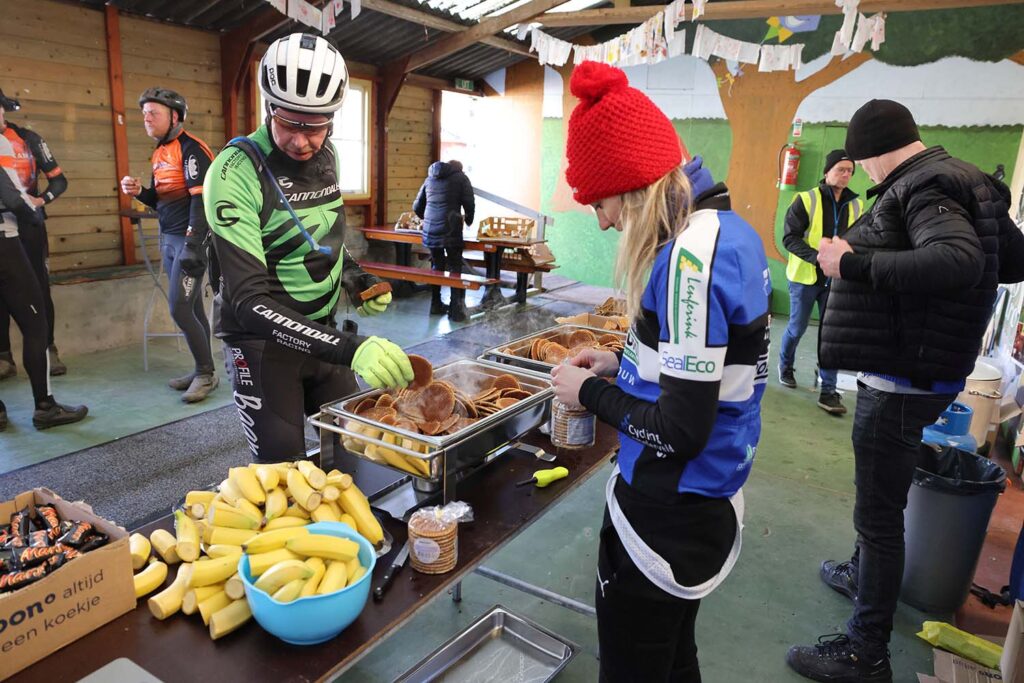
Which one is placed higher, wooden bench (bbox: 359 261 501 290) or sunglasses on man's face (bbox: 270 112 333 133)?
sunglasses on man's face (bbox: 270 112 333 133)

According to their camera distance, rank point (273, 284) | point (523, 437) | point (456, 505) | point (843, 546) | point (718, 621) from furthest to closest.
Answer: point (843, 546) < point (718, 621) < point (523, 437) < point (273, 284) < point (456, 505)

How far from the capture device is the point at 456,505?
168cm

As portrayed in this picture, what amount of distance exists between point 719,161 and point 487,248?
148 inches

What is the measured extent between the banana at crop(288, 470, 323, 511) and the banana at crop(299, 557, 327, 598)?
0.21 metres

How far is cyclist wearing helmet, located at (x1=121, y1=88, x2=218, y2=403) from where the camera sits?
4.54m

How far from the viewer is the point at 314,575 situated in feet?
4.23

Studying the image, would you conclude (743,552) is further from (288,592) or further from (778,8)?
(778,8)

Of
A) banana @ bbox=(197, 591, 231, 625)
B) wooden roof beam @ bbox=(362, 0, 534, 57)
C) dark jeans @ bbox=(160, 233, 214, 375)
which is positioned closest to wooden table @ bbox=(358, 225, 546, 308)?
wooden roof beam @ bbox=(362, 0, 534, 57)

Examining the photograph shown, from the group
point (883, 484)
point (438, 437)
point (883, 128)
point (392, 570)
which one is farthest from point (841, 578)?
point (392, 570)

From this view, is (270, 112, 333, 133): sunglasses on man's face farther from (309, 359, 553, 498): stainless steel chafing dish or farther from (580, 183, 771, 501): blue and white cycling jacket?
(580, 183, 771, 501): blue and white cycling jacket

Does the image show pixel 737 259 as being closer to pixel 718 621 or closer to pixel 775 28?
pixel 718 621

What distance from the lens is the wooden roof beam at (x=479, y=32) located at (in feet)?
25.6

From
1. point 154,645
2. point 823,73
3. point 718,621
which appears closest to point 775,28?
point 823,73

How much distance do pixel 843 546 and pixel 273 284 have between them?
293 cm
